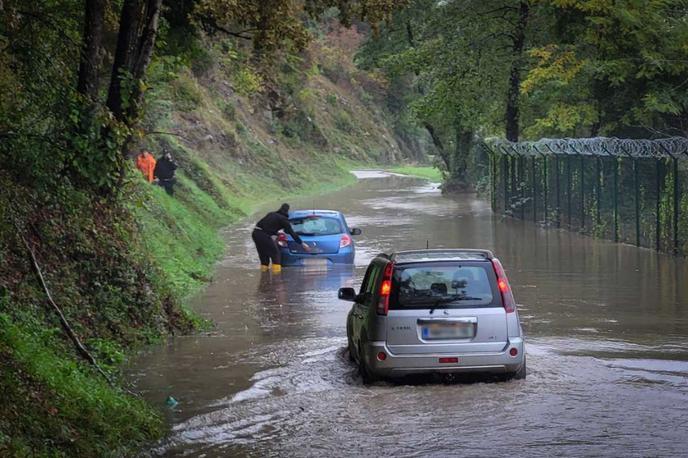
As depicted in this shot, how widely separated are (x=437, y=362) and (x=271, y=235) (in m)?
12.8

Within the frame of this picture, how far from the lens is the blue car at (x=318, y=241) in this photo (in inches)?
928

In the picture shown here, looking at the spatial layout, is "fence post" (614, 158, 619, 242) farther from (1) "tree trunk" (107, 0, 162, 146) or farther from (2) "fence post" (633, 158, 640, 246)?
(1) "tree trunk" (107, 0, 162, 146)

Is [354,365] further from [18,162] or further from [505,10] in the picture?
[505,10]

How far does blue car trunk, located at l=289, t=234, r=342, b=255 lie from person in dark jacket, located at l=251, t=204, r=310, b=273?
11cm

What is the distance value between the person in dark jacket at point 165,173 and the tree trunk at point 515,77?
37.9ft

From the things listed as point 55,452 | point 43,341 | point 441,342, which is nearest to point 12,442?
point 55,452

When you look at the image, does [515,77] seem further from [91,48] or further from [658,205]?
[91,48]

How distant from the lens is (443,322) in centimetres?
1122

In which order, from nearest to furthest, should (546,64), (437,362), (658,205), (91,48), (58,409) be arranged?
(58,409), (437,362), (91,48), (658,205), (546,64)

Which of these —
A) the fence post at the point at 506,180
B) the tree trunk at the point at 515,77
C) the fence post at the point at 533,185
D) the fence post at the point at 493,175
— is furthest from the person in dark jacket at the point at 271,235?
the fence post at the point at 493,175

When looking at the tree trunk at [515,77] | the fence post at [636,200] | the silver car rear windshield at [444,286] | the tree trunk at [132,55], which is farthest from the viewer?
the tree trunk at [515,77]

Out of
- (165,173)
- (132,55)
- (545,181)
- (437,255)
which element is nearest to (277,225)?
(132,55)

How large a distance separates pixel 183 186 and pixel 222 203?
485 centimetres

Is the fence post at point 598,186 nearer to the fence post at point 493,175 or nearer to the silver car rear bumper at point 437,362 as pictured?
the fence post at point 493,175
